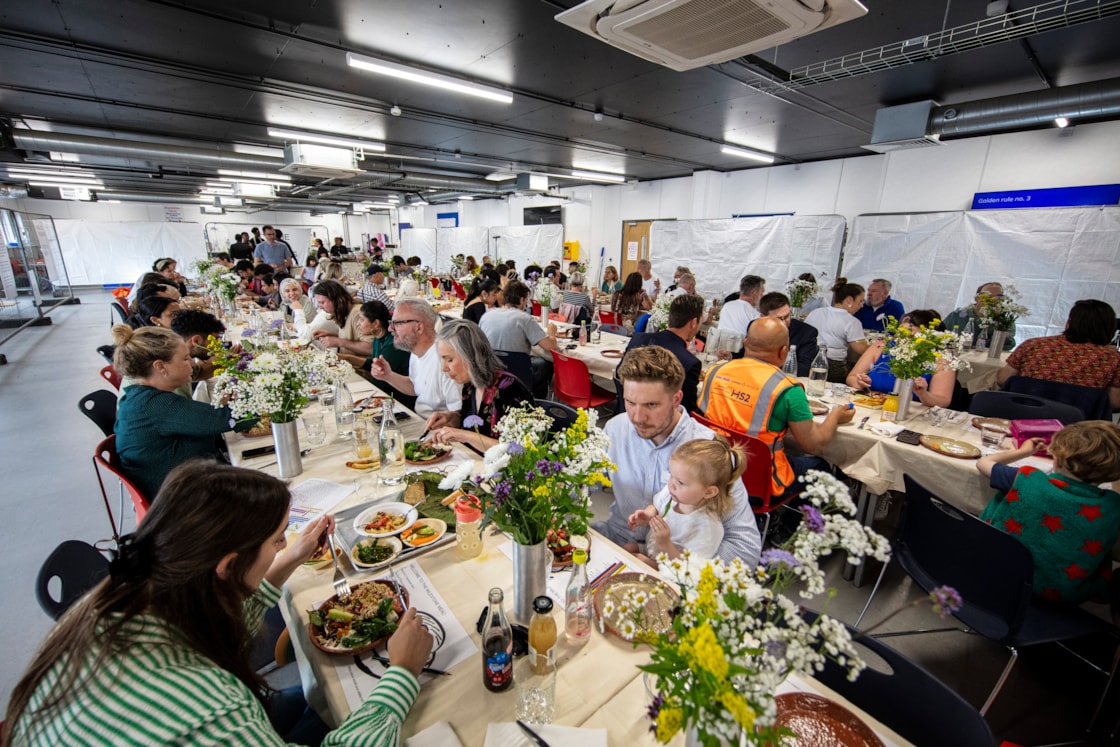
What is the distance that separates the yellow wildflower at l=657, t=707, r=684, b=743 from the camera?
64cm

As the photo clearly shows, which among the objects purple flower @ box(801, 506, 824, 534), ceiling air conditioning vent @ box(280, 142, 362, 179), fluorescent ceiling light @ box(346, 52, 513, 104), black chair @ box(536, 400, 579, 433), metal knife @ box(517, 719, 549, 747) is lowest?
metal knife @ box(517, 719, 549, 747)

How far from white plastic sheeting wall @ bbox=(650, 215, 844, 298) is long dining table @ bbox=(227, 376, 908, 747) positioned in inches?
349

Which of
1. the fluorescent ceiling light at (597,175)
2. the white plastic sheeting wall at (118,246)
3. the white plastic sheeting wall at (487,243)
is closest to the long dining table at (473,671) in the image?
the fluorescent ceiling light at (597,175)

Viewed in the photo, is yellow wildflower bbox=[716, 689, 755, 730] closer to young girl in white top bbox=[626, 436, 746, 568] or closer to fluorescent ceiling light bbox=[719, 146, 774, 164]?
young girl in white top bbox=[626, 436, 746, 568]

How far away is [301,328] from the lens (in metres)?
5.21

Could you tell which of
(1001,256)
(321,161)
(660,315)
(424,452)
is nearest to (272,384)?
(424,452)

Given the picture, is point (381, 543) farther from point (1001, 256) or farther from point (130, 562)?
point (1001, 256)

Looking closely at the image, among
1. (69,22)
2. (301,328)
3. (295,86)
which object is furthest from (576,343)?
(69,22)

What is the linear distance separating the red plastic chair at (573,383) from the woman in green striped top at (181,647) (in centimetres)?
317

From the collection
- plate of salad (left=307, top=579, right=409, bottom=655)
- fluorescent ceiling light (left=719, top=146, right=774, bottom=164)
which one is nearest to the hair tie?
plate of salad (left=307, top=579, right=409, bottom=655)

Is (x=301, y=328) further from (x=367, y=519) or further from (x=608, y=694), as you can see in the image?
(x=608, y=694)

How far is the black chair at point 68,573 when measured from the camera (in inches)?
49.6

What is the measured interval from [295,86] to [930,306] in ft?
31.3

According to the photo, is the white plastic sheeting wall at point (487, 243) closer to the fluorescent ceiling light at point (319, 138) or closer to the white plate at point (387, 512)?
the fluorescent ceiling light at point (319, 138)
